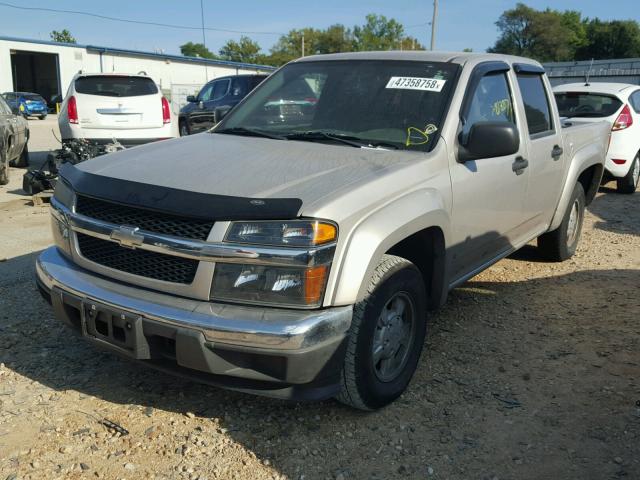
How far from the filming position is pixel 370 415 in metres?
3.15

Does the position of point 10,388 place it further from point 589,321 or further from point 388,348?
point 589,321

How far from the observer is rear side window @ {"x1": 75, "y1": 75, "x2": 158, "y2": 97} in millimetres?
9992

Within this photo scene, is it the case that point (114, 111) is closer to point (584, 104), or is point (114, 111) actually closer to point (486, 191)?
point (584, 104)

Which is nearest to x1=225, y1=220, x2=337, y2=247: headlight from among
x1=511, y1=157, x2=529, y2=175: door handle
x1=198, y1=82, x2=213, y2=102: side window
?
x1=511, y1=157, x2=529, y2=175: door handle

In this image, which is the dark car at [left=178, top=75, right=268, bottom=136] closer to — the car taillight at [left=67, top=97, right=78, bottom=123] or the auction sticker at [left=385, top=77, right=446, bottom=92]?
the car taillight at [left=67, top=97, right=78, bottom=123]

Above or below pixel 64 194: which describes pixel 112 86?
above

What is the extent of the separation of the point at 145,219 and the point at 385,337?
51.4 inches

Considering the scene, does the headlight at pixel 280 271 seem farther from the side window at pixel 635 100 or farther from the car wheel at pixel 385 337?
the side window at pixel 635 100

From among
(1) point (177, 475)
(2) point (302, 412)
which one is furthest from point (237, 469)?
(2) point (302, 412)

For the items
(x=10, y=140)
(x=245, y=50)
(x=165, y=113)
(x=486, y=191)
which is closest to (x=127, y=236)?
(x=486, y=191)

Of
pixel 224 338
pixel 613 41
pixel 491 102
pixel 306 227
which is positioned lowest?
pixel 224 338

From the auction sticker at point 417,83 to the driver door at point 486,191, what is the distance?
197 mm

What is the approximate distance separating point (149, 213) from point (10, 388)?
1.42 meters

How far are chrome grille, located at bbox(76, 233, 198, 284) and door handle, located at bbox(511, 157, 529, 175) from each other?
2463 millimetres
